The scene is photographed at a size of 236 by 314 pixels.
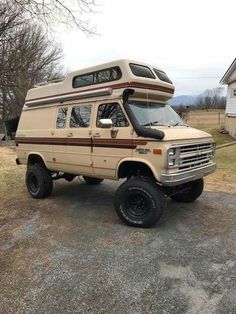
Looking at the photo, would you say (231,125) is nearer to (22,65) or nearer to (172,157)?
(22,65)

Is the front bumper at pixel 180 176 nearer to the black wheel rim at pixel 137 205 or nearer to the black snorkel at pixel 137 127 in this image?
the black wheel rim at pixel 137 205

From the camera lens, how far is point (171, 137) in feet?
17.7

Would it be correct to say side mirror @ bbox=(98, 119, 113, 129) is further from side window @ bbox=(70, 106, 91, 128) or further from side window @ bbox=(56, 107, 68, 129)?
side window @ bbox=(56, 107, 68, 129)

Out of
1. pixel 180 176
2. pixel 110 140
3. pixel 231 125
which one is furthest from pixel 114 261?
pixel 231 125

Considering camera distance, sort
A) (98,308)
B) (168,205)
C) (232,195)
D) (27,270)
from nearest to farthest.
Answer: (98,308) → (27,270) → (168,205) → (232,195)

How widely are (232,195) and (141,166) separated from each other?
2.99 meters

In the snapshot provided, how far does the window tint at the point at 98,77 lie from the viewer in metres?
6.07

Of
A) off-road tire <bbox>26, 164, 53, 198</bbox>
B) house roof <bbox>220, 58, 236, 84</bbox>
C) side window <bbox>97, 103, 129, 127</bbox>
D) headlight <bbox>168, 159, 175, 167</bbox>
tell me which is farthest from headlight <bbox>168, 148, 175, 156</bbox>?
house roof <bbox>220, 58, 236, 84</bbox>

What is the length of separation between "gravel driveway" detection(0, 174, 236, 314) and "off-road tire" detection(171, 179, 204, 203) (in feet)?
0.54

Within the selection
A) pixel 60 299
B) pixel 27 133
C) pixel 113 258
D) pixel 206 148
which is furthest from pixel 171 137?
pixel 27 133

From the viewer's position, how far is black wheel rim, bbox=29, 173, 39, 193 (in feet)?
26.1

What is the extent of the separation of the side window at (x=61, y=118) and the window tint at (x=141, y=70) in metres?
1.87

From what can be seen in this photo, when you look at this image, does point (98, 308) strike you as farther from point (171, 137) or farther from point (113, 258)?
point (171, 137)

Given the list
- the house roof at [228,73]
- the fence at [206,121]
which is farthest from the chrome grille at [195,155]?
the fence at [206,121]
